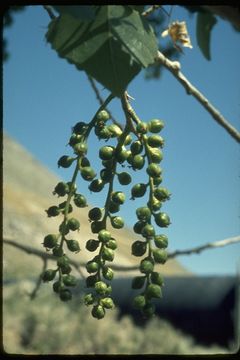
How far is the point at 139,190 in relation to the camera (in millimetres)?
1535

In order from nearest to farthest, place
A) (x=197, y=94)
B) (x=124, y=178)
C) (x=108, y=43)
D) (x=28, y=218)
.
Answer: (x=108, y=43) → (x=124, y=178) → (x=197, y=94) → (x=28, y=218)

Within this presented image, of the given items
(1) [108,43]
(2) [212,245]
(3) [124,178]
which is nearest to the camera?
(1) [108,43]

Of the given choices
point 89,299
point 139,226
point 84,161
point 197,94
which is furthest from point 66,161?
point 197,94

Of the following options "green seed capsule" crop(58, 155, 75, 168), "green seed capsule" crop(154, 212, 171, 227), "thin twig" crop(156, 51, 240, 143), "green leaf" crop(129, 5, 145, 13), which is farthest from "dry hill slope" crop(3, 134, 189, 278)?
"green leaf" crop(129, 5, 145, 13)

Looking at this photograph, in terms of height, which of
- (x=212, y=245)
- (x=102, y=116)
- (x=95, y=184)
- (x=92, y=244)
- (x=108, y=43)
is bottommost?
(x=212, y=245)

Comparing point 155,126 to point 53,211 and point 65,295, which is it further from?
point 65,295

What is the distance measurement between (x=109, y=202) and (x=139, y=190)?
0.28ft

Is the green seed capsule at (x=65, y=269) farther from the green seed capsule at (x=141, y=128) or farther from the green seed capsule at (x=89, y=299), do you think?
the green seed capsule at (x=141, y=128)

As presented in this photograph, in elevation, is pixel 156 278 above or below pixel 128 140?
below

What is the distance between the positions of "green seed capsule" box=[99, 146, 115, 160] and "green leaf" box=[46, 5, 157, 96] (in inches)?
10.7

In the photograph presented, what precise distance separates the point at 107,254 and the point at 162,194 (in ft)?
0.69

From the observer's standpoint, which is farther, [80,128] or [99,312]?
[80,128]

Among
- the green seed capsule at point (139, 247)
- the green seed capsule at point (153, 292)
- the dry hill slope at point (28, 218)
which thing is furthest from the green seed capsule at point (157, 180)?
the dry hill slope at point (28, 218)

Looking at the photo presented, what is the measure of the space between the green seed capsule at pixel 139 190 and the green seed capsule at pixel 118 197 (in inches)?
1.2
